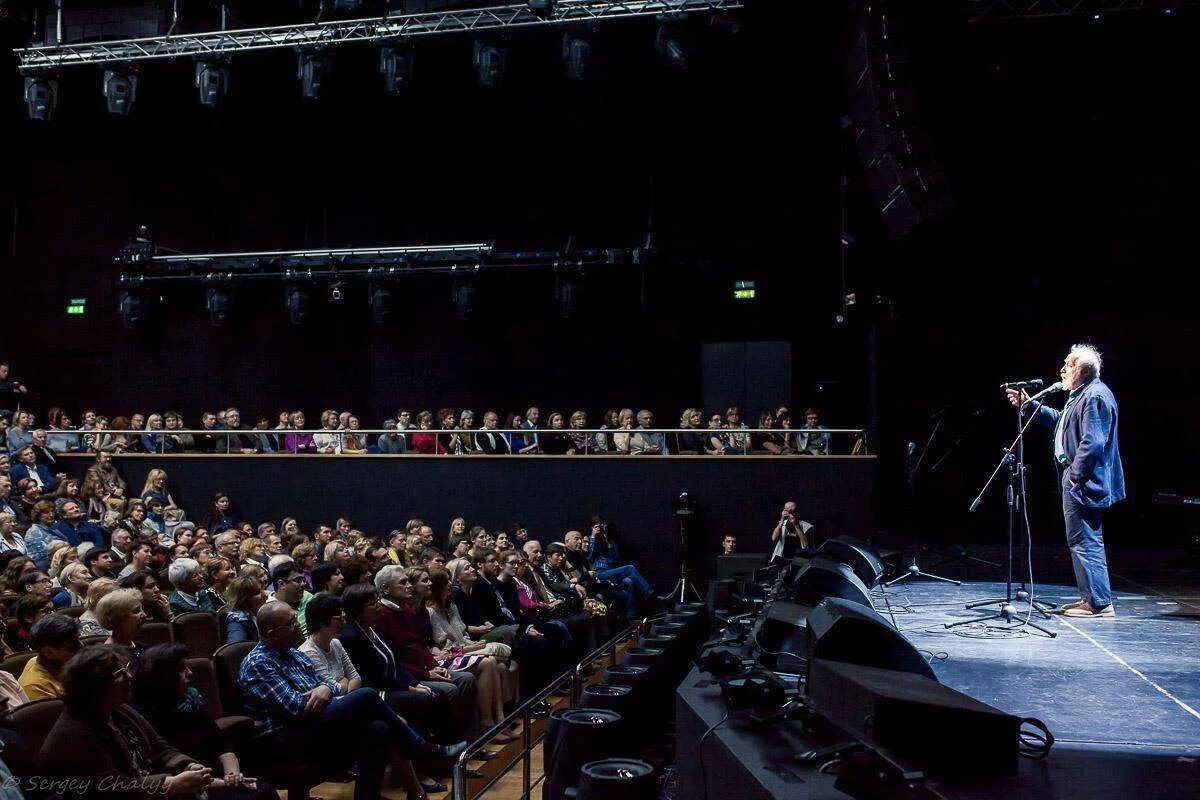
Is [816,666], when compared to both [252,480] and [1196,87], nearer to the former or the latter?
[1196,87]

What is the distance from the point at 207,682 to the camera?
4.23 metres

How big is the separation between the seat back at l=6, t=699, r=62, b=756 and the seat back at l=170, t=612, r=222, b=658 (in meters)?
1.49

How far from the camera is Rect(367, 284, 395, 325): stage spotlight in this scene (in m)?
12.2

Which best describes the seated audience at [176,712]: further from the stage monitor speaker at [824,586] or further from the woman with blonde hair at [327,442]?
the woman with blonde hair at [327,442]

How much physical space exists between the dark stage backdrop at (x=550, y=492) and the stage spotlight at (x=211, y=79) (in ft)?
12.9

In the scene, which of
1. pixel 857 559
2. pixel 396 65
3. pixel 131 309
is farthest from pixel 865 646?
pixel 131 309

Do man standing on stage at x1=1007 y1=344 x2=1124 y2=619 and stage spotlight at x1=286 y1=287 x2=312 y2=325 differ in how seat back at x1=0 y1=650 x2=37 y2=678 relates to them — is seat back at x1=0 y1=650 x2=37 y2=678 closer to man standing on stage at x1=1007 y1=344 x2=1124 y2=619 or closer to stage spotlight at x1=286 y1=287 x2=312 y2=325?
man standing on stage at x1=1007 y1=344 x2=1124 y2=619

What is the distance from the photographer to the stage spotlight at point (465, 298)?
477 inches

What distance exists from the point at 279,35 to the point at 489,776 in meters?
7.80

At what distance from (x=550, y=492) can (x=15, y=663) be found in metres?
7.20

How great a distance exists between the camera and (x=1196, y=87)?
8883mm

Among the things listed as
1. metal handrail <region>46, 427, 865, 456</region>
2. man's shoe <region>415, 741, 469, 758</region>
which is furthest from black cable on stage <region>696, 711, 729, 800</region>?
metal handrail <region>46, 427, 865, 456</region>

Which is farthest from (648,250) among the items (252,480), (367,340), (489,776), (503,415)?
(489,776)

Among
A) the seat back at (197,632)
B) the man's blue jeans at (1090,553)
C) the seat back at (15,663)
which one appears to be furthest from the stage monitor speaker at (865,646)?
the seat back at (197,632)
